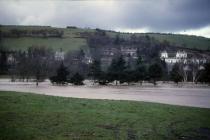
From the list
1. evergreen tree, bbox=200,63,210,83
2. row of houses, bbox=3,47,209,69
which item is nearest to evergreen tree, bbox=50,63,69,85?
evergreen tree, bbox=200,63,210,83

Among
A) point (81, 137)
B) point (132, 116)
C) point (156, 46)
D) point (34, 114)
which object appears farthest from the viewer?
point (156, 46)

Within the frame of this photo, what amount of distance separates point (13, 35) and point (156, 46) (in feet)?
194

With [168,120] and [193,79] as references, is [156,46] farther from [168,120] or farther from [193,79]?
[168,120]

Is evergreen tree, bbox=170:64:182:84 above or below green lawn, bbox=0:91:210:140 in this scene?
above

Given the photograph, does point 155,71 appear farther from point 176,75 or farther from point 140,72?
point 176,75

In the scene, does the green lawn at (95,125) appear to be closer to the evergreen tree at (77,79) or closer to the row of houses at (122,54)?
the evergreen tree at (77,79)

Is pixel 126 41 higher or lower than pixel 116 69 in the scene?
higher

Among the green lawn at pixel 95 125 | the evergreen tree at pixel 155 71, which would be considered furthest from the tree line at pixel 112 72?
the green lawn at pixel 95 125

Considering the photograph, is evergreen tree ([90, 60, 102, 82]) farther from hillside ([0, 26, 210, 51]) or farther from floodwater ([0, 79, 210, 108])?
hillside ([0, 26, 210, 51])

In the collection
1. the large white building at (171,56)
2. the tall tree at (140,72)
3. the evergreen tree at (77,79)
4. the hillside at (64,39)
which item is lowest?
the evergreen tree at (77,79)

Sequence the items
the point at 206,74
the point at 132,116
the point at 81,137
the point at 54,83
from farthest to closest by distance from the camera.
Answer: the point at 54,83, the point at 206,74, the point at 132,116, the point at 81,137

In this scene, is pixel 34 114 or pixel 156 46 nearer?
pixel 34 114

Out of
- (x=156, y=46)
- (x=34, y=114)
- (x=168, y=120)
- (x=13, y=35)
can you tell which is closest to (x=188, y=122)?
(x=168, y=120)

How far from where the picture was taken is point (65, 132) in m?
10.5
